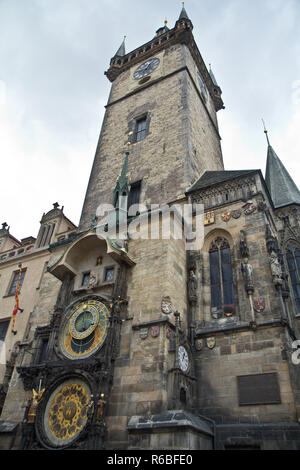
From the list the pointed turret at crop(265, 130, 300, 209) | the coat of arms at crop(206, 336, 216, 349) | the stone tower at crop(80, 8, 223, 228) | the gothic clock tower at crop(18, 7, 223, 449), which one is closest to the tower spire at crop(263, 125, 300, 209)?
the pointed turret at crop(265, 130, 300, 209)

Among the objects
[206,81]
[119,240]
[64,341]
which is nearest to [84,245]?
[119,240]

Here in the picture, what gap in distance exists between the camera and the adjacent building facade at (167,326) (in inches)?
316

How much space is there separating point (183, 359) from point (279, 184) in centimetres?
1048

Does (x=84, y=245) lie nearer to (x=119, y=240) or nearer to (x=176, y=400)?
(x=119, y=240)

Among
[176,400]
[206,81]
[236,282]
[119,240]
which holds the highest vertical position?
[206,81]

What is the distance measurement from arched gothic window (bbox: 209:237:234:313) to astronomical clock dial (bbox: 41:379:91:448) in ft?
14.2

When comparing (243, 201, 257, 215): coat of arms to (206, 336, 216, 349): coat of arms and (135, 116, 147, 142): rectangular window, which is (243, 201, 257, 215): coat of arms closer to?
(206, 336, 216, 349): coat of arms

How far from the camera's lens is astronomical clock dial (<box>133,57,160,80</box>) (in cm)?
2033

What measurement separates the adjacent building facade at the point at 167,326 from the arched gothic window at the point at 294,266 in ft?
0.13

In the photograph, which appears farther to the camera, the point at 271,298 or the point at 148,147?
the point at 148,147

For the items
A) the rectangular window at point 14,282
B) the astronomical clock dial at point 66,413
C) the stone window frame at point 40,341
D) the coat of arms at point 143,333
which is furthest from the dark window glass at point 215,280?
the rectangular window at point 14,282

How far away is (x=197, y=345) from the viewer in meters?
9.66

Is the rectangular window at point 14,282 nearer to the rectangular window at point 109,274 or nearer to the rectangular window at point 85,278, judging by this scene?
the rectangular window at point 85,278

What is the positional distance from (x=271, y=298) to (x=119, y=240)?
482cm
